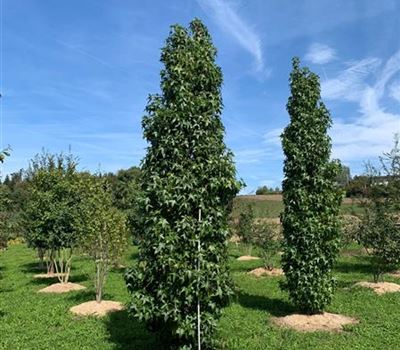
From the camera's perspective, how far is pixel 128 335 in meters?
9.27

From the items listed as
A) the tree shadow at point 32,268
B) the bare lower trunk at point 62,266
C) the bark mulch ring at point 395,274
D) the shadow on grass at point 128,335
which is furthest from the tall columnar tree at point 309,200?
the tree shadow at point 32,268

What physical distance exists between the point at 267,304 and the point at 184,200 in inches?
257

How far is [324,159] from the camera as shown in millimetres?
10617

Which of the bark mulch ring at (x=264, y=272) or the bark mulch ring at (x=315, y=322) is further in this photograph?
the bark mulch ring at (x=264, y=272)

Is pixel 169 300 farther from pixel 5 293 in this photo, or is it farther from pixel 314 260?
pixel 5 293

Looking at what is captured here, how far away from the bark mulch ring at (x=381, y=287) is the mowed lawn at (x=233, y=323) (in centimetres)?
34

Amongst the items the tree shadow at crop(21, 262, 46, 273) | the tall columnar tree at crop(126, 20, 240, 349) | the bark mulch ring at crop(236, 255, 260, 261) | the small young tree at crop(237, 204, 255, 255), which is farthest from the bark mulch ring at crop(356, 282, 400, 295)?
the tree shadow at crop(21, 262, 46, 273)

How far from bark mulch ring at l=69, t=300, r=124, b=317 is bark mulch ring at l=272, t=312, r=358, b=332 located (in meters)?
3.86

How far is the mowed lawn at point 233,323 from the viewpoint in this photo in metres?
8.75

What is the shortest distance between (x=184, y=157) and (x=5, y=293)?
35.5ft

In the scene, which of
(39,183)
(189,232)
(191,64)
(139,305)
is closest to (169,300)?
(139,305)

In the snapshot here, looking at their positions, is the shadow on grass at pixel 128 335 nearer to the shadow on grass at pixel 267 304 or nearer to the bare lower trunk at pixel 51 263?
the shadow on grass at pixel 267 304

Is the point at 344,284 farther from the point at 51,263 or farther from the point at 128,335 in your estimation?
the point at 51,263

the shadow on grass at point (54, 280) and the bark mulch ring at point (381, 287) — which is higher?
the shadow on grass at point (54, 280)
